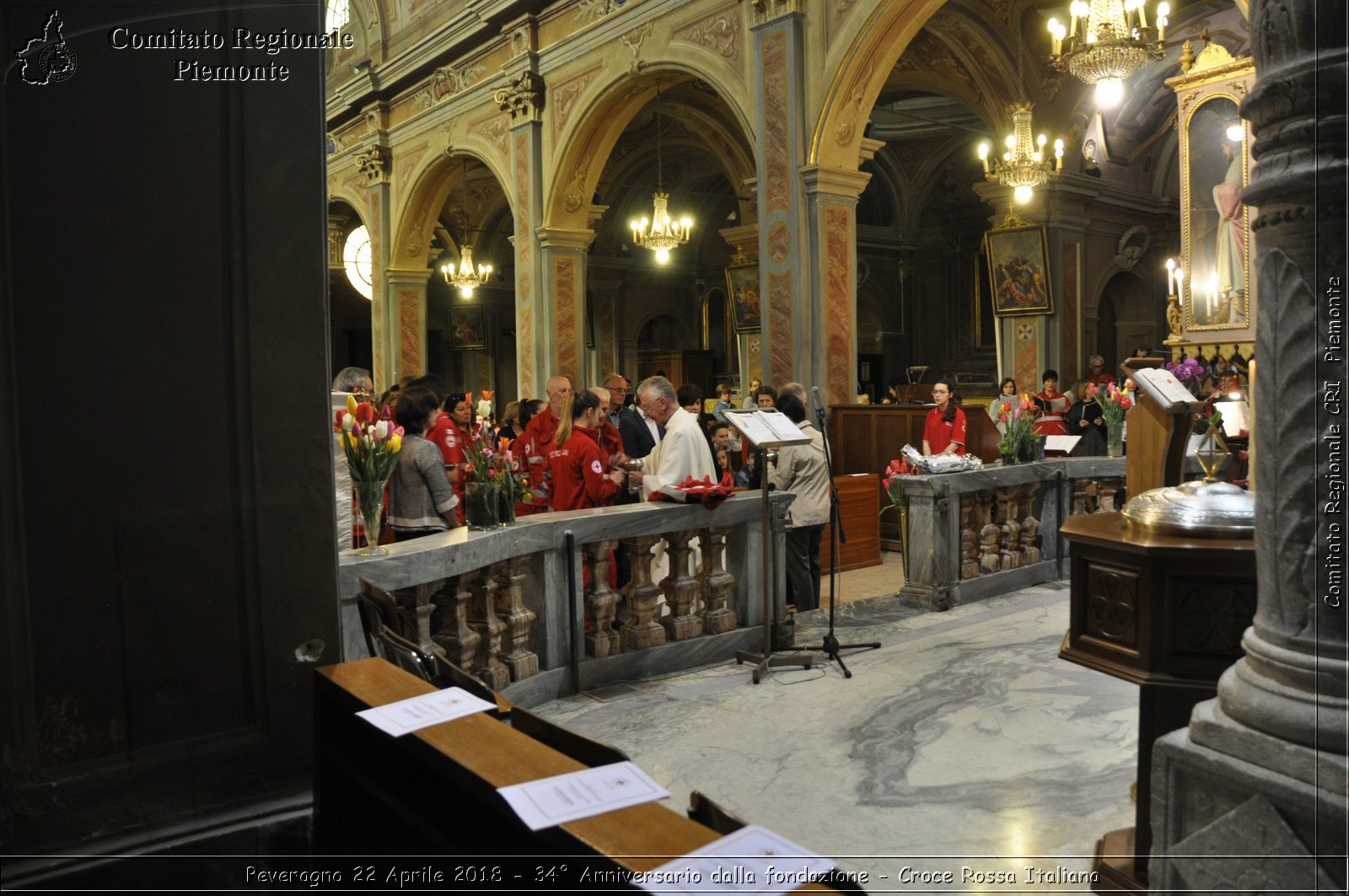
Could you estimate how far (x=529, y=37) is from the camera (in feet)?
47.2

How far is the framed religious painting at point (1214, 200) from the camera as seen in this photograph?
9883 mm

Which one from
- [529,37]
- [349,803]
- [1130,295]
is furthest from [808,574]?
[1130,295]

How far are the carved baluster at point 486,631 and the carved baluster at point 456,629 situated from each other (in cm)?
6

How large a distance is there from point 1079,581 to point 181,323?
266 cm

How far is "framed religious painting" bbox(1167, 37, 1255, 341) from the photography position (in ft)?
32.4

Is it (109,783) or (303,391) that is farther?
(303,391)

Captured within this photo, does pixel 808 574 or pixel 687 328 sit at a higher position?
pixel 687 328

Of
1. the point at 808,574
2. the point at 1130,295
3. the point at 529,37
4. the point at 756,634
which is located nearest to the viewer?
the point at 756,634

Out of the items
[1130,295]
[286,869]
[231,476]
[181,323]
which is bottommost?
[286,869]

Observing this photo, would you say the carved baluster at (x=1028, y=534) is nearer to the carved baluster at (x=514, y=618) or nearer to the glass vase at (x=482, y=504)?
the carved baluster at (x=514, y=618)

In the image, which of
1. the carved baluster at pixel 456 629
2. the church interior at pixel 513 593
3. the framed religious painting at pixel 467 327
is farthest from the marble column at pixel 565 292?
the framed religious painting at pixel 467 327

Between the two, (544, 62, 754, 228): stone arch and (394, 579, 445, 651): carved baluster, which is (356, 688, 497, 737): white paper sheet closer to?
(394, 579, 445, 651): carved baluster

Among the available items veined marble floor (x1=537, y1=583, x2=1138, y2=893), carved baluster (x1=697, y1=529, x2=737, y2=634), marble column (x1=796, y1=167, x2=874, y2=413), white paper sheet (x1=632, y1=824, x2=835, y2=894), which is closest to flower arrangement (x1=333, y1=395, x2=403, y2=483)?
veined marble floor (x1=537, y1=583, x2=1138, y2=893)

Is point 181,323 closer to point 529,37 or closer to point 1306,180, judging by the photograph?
point 1306,180
